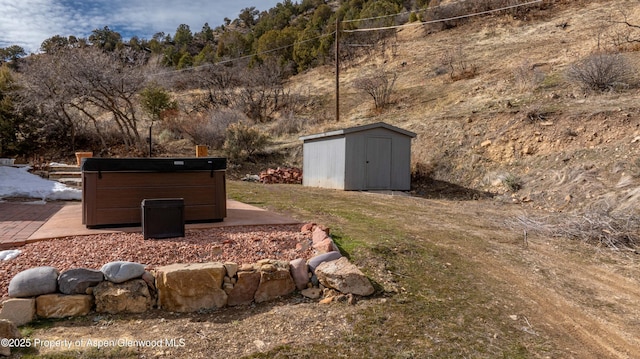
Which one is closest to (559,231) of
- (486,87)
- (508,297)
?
(508,297)

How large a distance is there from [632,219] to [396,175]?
295 inches

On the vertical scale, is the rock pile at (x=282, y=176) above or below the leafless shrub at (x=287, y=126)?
below

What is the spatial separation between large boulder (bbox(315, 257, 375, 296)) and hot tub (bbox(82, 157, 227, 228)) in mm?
2263

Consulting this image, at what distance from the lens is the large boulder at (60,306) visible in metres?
3.24

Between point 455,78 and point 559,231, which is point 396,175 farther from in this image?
point 455,78

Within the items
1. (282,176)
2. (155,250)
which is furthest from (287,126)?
(155,250)

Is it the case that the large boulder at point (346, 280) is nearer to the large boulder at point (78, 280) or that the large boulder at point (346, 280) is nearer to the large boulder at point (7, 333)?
the large boulder at point (78, 280)

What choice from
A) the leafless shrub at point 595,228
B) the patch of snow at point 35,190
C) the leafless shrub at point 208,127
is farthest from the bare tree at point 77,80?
the leafless shrub at point 595,228

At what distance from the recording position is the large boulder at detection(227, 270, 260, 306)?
11.9 ft

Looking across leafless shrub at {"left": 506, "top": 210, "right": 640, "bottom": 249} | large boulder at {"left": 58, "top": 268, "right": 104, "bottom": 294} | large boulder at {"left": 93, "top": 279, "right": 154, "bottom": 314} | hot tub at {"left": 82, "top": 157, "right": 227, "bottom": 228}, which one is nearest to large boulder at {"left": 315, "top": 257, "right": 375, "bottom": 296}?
large boulder at {"left": 93, "top": 279, "right": 154, "bottom": 314}

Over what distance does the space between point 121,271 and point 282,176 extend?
1258cm

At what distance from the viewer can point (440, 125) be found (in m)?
15.8

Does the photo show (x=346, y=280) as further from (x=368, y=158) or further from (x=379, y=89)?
(x=379, y=89)

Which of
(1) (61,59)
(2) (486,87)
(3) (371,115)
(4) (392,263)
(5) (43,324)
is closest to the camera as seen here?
(5) (43,324)
